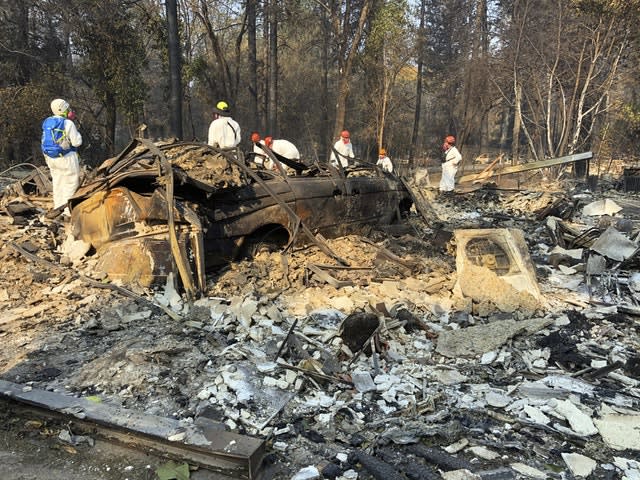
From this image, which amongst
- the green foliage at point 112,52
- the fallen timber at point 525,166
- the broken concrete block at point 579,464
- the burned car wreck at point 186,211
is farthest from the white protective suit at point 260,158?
the green foliage at point 112,52

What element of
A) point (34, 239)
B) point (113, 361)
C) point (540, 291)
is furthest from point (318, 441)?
point (34, 239)

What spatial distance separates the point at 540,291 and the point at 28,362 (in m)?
5.25

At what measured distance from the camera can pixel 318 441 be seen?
281cm

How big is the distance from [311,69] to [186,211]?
26015 mm

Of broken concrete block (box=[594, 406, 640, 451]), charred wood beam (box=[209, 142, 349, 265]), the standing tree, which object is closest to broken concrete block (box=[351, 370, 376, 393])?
Result: broken concrete block (box=[594, 406, 640, 451])

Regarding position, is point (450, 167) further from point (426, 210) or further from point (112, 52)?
point (112, 52)

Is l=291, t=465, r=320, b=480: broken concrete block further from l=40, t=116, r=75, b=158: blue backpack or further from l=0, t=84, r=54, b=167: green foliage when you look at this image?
l=0, t=84, r=54, b=167: green foliage

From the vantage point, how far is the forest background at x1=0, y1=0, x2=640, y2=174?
48.4 feet

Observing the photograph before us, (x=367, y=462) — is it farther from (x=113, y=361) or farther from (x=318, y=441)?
(x=113, y=361)

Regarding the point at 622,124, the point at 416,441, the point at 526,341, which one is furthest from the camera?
the point at 622,124

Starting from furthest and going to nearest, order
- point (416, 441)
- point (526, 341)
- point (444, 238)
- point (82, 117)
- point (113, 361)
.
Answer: point (82, 117)
point (444, 238)
point (526, 341)
point (113, 361)
point (416, 441)

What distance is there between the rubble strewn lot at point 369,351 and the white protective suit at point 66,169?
18.3 inches

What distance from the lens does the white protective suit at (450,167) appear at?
42.4 feet

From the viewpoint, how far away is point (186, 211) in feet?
15.6
